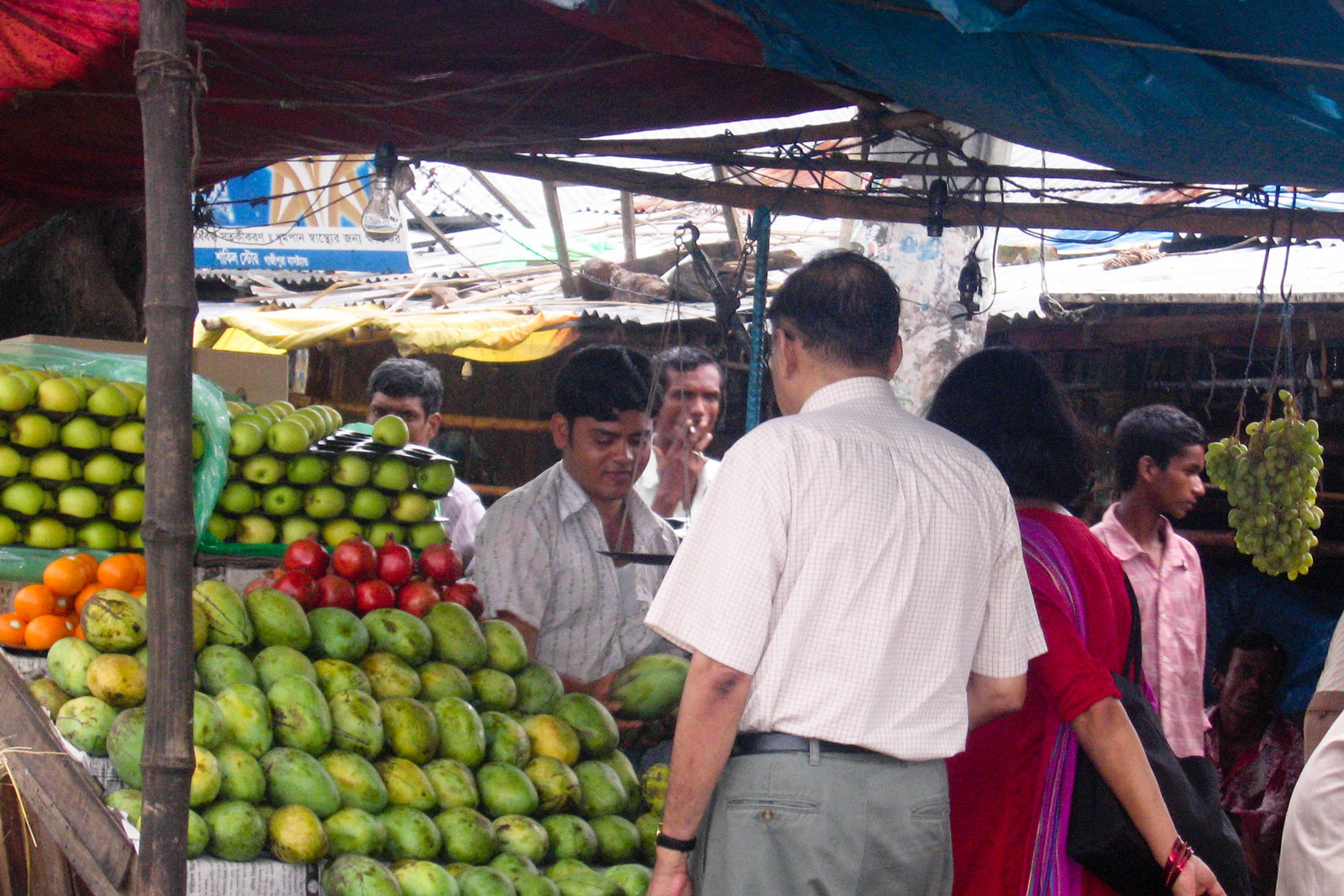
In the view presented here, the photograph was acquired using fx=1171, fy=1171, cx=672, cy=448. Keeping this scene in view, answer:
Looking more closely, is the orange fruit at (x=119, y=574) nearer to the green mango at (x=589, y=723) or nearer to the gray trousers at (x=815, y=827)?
the green mango at (x=589, y=723)

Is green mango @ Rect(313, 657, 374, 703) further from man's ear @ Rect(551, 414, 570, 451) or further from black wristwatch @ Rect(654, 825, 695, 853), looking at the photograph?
man's ear @ Rect(551, 414, 570, 451)

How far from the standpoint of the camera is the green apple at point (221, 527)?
123 inches

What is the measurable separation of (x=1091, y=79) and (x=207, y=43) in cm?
196

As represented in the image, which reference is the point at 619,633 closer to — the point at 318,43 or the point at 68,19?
the point at 318,43

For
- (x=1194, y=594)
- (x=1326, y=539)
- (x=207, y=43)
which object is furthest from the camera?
(x=1326, y=539)

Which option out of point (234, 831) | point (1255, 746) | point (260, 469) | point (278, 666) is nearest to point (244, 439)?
point (260, 469)

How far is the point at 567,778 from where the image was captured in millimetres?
2535

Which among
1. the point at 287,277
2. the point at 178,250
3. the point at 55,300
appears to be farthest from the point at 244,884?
the point at 287,277

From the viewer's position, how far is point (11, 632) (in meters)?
2.51

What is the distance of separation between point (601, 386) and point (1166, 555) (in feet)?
6.72

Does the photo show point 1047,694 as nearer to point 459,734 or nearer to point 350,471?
point 459,734

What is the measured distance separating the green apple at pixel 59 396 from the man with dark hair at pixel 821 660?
74.3 inches

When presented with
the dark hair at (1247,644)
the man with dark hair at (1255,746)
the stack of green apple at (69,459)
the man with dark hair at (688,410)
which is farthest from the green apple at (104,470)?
the dark hair at (1247,644)

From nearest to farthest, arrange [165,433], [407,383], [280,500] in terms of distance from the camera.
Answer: [165,433] < [280,500] < [407,383]
